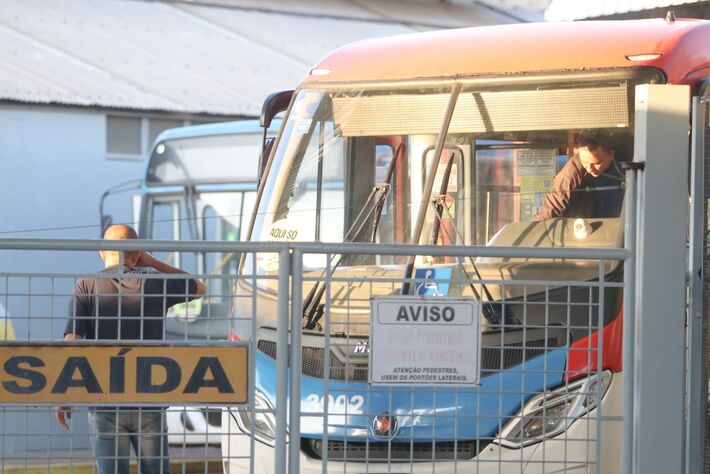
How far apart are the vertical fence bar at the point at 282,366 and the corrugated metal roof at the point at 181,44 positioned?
436 inches

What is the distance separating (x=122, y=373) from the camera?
3.67m

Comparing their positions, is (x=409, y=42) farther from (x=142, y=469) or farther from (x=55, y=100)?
(x=55, y=100)

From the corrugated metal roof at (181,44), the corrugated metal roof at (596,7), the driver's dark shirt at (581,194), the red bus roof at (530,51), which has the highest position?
the corrugated metal roof at (181,44)

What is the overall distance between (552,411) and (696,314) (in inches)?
27.8

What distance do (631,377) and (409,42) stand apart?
271 cm

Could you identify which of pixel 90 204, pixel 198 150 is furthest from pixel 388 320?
pixel 90 204

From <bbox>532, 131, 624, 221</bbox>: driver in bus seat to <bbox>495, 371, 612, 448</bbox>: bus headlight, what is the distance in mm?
1266

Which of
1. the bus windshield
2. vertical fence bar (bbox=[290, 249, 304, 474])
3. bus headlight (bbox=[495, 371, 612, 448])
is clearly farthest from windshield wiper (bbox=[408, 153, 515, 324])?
vertical fence bar (bbox=[290, 249, 304, 474])

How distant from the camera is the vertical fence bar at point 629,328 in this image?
12.4ft

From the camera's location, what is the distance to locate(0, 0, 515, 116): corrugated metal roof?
15750mm

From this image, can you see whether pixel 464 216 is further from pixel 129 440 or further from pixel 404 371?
pixel 129 440

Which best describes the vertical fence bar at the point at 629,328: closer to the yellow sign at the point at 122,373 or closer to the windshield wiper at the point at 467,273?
the windshield wiper at the point at 467,273

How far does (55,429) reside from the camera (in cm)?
394

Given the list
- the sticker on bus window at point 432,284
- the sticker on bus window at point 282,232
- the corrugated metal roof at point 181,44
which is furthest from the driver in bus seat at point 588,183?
the corrugated metal roof at point 181,44
